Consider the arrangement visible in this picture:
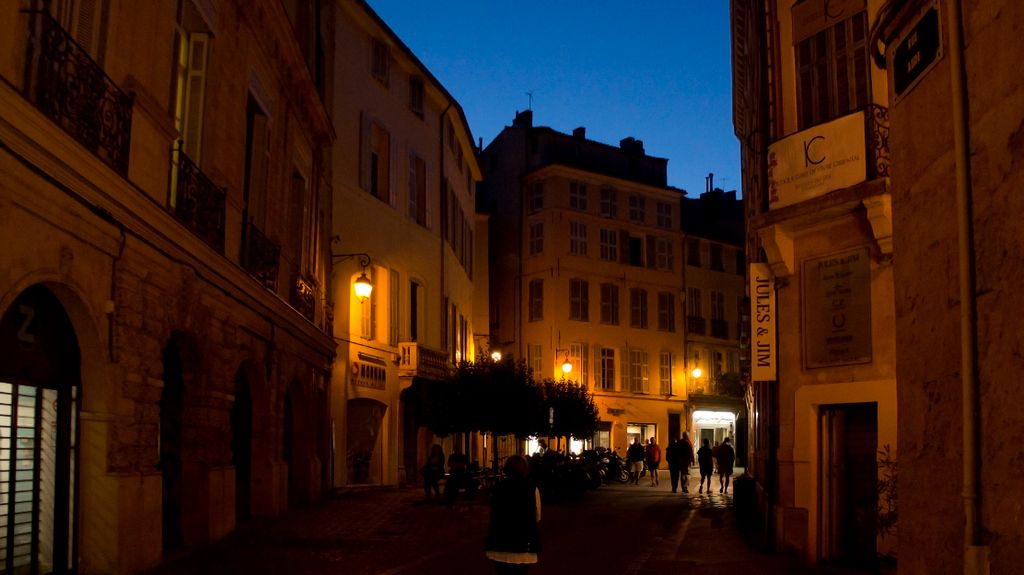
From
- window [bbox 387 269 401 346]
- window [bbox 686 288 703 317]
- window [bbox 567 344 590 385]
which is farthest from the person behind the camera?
window [bbox 686 288 703 317]

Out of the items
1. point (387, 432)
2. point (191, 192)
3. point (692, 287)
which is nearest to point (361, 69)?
point (387, 432)

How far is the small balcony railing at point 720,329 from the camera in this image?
54.0 meters

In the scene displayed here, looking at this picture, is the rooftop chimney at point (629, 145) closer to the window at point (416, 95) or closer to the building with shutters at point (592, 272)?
the building with shutters at point (592, 272)

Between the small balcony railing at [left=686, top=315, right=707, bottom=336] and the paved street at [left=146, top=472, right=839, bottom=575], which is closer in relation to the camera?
the paved street at [left=146, top=472, right=839, bottom=575]

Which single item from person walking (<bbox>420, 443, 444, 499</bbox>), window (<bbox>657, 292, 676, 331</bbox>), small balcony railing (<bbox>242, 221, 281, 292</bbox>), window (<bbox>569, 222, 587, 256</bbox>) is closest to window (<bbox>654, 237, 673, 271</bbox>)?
window (<bbox>657, 292, 676, 331</bbox>)

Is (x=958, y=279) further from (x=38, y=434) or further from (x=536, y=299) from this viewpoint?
(x=536, y=299)

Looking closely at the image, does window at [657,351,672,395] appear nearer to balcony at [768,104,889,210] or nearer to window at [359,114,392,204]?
window at [359,114,392,204]

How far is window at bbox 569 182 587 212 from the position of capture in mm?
48750

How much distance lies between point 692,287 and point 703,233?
10.0 feet

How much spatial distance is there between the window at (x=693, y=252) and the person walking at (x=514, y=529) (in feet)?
151

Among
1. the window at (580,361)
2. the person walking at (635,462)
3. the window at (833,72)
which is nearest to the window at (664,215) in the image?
the window at (580,361)

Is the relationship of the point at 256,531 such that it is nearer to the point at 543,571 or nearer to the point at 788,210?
the point at 543,571

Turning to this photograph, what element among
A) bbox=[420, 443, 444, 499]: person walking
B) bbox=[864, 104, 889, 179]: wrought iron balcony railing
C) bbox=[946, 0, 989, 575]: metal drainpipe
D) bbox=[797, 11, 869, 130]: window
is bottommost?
bbox=[420, 443, 444, 499]: person walking

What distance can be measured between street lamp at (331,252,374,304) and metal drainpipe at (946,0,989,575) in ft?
58.1
